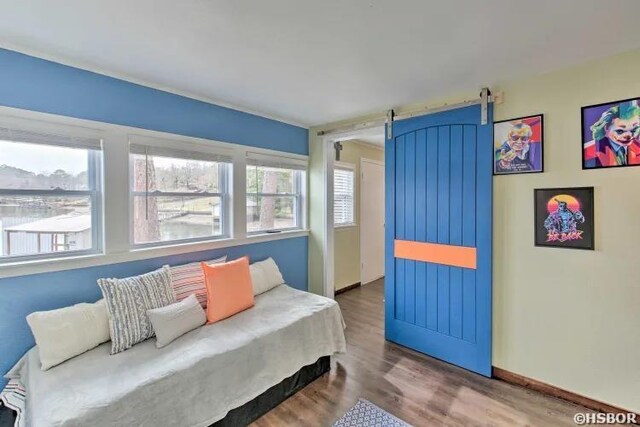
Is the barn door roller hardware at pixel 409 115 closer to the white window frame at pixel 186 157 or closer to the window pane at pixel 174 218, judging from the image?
the white window frame at pixel 186 157

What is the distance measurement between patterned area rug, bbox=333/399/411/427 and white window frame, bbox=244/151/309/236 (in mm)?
1944

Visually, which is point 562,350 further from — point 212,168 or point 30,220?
point 30,220

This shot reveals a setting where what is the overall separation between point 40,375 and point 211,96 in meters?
2.31

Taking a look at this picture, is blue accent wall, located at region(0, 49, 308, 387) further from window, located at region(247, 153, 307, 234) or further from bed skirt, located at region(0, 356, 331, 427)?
window, located at region(247, 153, 307, 234)

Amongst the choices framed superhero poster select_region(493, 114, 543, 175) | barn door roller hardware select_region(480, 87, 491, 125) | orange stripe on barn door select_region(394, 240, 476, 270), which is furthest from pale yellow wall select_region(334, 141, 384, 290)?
framed superhero poster select_region(493, 114, 543, 175)

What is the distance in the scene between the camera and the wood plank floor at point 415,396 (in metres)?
1.94

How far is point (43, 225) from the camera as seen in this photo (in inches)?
78.6

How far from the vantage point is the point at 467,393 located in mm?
2195

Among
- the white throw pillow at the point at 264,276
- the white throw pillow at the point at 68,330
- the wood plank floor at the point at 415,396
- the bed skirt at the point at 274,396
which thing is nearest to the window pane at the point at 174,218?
the white throw pillow at the point at 264,276

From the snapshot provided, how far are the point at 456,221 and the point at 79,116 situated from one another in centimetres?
303

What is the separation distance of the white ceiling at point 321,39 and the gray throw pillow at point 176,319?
1.71 meters

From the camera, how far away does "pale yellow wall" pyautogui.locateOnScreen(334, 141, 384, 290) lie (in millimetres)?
4457

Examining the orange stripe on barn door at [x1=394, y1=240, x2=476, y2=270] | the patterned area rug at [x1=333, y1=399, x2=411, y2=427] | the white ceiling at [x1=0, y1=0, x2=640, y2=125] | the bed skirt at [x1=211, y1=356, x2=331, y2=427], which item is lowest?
the patterned area rug at [x1=333, y1=399, x2=411, y2=427]

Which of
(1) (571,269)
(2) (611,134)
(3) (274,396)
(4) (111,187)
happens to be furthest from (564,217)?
(4) (111,187)
